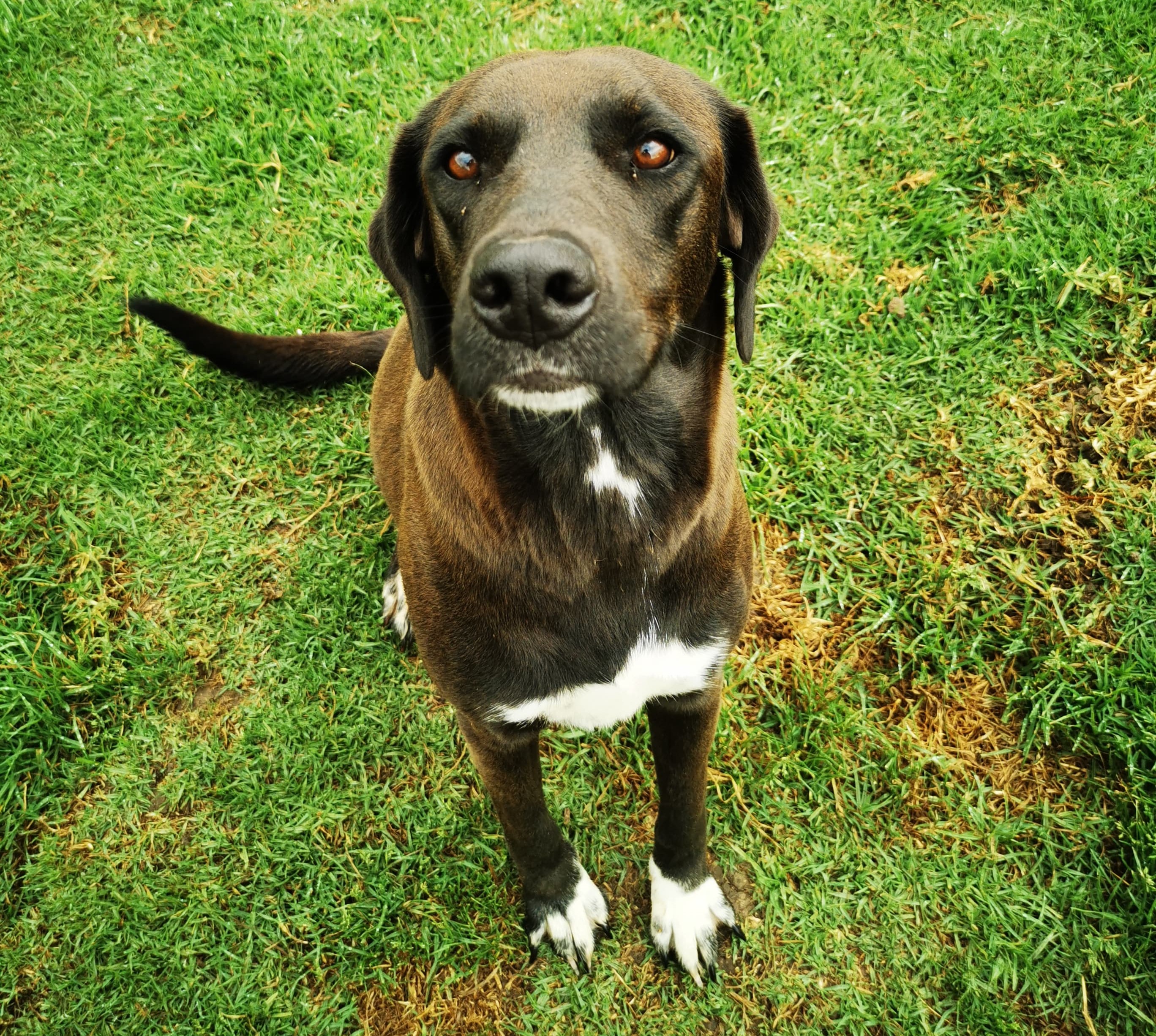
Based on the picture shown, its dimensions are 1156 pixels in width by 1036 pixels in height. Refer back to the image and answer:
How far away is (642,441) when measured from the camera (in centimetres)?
202

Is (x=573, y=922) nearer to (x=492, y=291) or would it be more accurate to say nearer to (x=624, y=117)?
(x=492, y=291)

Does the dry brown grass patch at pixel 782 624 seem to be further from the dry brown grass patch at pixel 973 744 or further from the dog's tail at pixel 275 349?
the dog's tail at pixel 275 349

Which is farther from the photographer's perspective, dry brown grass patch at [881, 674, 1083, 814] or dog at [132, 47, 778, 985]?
dry brown grass patch at [881, 674, 1083, 814]

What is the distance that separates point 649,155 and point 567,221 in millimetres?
389

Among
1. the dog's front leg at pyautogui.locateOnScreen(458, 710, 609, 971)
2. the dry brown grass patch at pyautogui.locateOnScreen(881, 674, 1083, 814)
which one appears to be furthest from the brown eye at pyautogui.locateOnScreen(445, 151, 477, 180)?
the dry brown grass patch at pyautogui.locateOnScreen(881, 674, 1083, 814)

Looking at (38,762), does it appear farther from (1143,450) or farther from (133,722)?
(1143,450)

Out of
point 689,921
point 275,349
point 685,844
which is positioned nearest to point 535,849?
point 685,844

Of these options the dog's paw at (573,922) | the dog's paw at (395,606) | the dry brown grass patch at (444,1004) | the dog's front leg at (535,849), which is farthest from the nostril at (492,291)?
the dry brown grass patch at (444,1004)

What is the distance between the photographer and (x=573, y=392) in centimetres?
173

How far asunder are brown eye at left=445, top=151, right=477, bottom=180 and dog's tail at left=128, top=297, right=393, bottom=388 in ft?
A: 5.43

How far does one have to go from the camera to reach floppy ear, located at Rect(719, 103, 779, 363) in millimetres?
2123

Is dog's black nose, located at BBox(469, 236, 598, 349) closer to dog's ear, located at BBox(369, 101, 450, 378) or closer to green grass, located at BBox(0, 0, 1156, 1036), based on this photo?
dog's ear, located at BBox(369, 101, 450, 378)

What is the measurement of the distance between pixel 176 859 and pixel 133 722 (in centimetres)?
57

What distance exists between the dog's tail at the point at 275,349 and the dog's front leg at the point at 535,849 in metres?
1.74
